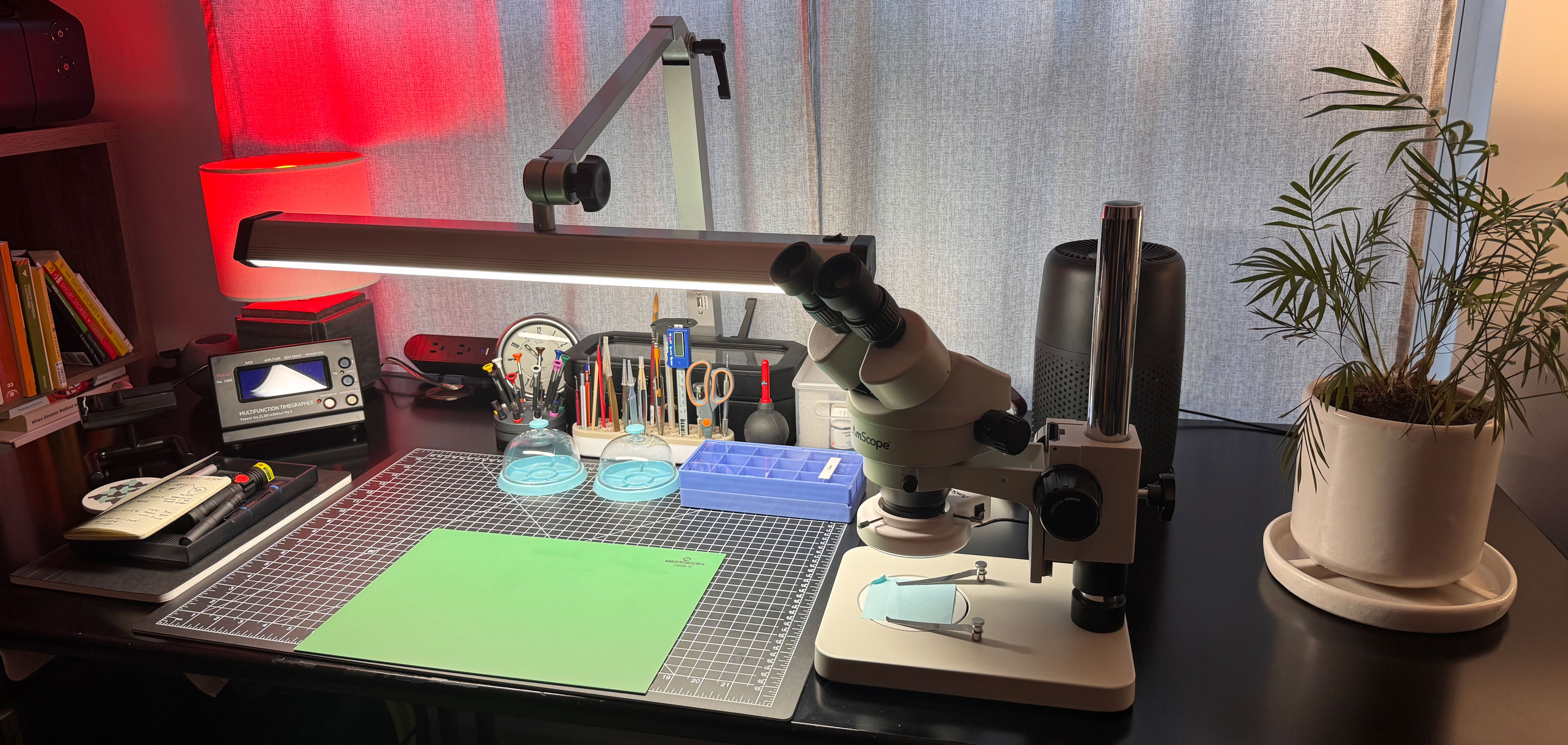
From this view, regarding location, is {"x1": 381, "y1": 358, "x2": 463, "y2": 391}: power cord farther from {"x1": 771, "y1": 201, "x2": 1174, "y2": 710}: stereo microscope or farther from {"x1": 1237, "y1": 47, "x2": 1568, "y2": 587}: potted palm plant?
{"x1": 1237, "y1": 47, "x2": 1568, "y2": 587}: potted palm plant

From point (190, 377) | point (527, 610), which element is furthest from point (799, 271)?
point (190, 377)

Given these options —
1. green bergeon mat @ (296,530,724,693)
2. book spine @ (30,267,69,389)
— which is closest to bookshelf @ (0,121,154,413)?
book spine @ (30,267,69,389)

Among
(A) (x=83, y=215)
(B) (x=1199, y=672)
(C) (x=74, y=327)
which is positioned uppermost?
(A) (x=83, y=215)

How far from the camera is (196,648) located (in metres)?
1.10

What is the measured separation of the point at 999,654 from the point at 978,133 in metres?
0.94

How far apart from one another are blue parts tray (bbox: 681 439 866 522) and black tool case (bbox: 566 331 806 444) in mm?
129

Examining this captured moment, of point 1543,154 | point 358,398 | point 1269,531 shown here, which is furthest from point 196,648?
point 1543,154

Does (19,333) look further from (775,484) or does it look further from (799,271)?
→ (799,271)

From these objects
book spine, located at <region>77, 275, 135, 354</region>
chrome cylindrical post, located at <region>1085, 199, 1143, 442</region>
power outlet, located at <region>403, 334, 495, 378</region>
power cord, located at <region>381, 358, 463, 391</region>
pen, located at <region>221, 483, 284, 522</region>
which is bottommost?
pen, located at <region>221, 483, 284, 522</region>

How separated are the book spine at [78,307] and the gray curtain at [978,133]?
1.89 ft

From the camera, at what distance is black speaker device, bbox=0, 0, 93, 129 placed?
1.76 meters

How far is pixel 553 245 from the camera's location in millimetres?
1063

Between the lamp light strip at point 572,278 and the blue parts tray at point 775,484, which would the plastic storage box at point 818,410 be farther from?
the lamp light strip at point 572,278

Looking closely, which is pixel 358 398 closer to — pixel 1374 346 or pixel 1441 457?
pixel 1441 457
